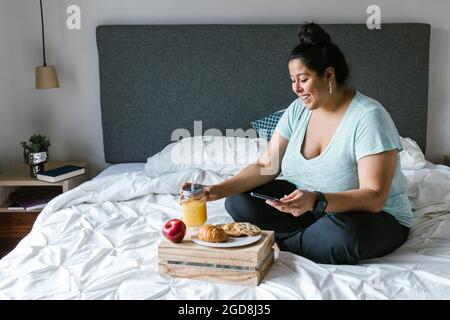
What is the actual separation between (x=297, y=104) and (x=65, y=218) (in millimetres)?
1003

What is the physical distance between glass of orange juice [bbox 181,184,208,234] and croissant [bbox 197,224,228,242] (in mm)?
231

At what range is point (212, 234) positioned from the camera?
1768 millimetres

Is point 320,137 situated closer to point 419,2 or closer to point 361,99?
point 361,99

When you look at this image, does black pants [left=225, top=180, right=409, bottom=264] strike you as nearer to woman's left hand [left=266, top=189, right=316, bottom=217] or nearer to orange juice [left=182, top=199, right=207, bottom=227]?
woman's left hand [left=266, top=189, right=316, bottom=217]

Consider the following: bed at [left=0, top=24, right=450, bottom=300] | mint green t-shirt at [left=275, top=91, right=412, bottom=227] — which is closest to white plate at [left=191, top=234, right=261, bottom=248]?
bed at [left=0, top=24, right=450, bottom=300]

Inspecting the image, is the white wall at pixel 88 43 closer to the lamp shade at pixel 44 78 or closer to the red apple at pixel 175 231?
the lamp shade at pixel 44 78

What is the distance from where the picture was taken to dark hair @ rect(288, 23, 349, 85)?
199 centimetres

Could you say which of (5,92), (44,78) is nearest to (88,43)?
(44,78)

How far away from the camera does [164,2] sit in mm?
3244

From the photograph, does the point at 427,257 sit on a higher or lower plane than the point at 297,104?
lower

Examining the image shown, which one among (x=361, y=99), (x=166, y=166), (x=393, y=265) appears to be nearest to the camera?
(x=393, y=265)
